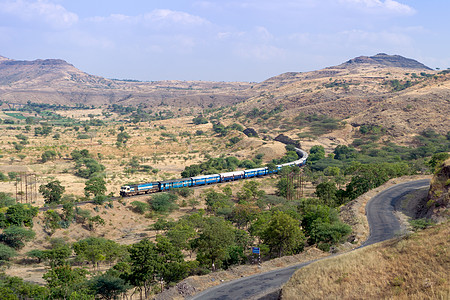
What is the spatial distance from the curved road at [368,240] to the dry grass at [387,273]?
3.77 meters

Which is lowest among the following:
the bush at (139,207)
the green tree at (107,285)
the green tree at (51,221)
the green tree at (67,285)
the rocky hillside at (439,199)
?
the bush at (139,207)

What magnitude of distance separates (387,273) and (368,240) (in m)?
16.9

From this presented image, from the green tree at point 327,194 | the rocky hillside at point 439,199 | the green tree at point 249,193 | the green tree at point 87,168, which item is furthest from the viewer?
the green tree at point 87,168

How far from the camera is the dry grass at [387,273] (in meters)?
16.0

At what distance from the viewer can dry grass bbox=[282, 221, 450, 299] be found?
16047mm

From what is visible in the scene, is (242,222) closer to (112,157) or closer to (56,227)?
(56,227)

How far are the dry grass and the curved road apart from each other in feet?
12.4

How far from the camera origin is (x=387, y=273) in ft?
57.8

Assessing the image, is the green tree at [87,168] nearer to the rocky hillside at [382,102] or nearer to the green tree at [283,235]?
the green tree at [283,235]

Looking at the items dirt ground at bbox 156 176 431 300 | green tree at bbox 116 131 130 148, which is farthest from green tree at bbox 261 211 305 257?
green tree at bbox 116 131 130 148

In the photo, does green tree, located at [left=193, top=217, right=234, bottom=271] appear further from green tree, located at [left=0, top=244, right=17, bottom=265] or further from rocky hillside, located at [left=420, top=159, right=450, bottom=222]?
rocky hillside, located at [left=420, top=159, right=450, bottom=222]

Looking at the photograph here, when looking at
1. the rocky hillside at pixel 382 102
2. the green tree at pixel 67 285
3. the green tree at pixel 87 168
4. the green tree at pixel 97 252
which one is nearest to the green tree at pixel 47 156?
the green tree at pixel 87 168

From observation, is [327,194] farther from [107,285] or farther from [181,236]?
[107,285]

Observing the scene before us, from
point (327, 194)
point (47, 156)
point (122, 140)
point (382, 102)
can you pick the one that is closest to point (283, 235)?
point (327, 194)
